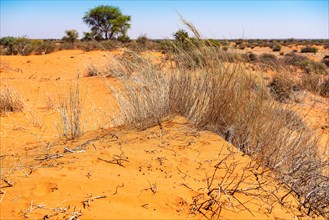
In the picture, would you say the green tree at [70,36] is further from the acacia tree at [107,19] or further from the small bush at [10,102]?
the small bush at [10,102]

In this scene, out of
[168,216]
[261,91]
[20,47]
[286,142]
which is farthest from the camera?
[20,47]

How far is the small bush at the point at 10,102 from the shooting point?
7.36 meters

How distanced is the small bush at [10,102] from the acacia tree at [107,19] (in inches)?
1058

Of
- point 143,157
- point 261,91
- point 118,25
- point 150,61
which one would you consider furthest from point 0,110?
point 118,25

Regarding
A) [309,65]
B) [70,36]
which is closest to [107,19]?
[70,36]

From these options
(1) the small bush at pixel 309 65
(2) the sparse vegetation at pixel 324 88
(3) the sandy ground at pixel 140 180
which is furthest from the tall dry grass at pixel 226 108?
(1) the small bush at pixel 309 65

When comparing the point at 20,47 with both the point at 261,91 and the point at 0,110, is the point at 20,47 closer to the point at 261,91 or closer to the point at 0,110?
the point at 0,110

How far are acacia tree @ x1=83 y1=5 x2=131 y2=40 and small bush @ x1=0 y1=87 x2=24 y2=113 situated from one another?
1058 inches

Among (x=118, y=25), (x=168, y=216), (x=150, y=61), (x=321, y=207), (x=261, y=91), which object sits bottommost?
(x=321, y=207)

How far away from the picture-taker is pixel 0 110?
24.2ft

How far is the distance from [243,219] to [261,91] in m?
2.03

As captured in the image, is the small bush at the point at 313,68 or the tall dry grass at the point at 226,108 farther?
the small bush at the point at 313,68

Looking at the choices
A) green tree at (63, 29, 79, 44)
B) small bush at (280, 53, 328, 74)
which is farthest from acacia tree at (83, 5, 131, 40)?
small bush at (280, 53, 328, 74)

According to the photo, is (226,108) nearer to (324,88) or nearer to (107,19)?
(324,88)
